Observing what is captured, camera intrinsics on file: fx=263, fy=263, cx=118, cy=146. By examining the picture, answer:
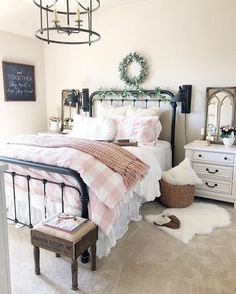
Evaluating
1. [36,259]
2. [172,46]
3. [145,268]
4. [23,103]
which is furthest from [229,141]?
[23,103]

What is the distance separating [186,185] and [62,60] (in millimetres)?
3188

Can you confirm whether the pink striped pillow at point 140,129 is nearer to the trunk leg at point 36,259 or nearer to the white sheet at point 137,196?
the white sheet at point 137,196

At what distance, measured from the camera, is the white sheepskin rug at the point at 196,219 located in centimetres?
258

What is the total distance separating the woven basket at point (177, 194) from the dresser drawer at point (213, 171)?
30 cm

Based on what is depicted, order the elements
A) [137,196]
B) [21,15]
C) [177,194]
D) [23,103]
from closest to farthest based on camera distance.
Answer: [137,196]
[177,194]
[21,15]
[23,103]

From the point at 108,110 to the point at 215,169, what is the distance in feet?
5.96

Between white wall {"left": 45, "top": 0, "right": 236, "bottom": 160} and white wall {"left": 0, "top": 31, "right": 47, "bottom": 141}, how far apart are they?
0.75 meters

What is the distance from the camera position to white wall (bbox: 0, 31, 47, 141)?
424 cm

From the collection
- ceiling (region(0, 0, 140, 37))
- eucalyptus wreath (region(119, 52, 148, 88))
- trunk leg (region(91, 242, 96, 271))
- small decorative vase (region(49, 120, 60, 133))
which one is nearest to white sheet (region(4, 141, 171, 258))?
trunk leg (region(91, 242, 96, 271))

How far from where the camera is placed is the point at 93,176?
202 centimetres

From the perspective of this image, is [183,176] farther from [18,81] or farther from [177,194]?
[18,81]

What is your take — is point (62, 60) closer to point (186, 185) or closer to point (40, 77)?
point (40, 77)

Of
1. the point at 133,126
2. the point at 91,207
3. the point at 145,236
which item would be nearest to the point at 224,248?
the point at 145,236

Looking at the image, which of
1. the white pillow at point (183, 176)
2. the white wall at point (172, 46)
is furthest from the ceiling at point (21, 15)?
the white pillow at point (183, 176)
